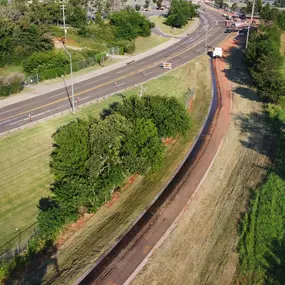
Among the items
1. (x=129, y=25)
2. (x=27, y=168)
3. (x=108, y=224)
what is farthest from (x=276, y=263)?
(x=129, y=25)

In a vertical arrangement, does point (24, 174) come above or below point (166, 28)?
above

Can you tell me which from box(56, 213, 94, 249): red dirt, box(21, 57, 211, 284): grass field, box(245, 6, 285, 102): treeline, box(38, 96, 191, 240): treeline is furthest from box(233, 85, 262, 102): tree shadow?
box(56, 213, 94, 249): red dirt

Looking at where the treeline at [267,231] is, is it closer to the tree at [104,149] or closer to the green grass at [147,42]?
the tree at [104,149]

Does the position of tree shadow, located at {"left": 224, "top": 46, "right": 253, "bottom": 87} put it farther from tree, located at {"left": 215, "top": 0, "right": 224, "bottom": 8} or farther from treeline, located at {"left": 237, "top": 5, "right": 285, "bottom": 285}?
tree, located at {"left": 215, "top": 0, "right": 224, "bottom": 8}

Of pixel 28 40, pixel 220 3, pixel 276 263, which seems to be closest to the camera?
pixel 276 263

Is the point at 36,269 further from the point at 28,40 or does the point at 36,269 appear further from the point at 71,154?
the point at 28,40

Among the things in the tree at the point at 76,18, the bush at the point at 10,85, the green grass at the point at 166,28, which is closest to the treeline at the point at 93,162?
the bush at the point at 10,85

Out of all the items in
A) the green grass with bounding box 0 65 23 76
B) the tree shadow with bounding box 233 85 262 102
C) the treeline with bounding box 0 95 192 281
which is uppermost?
the treeline with bounding box 0 95 192 281
